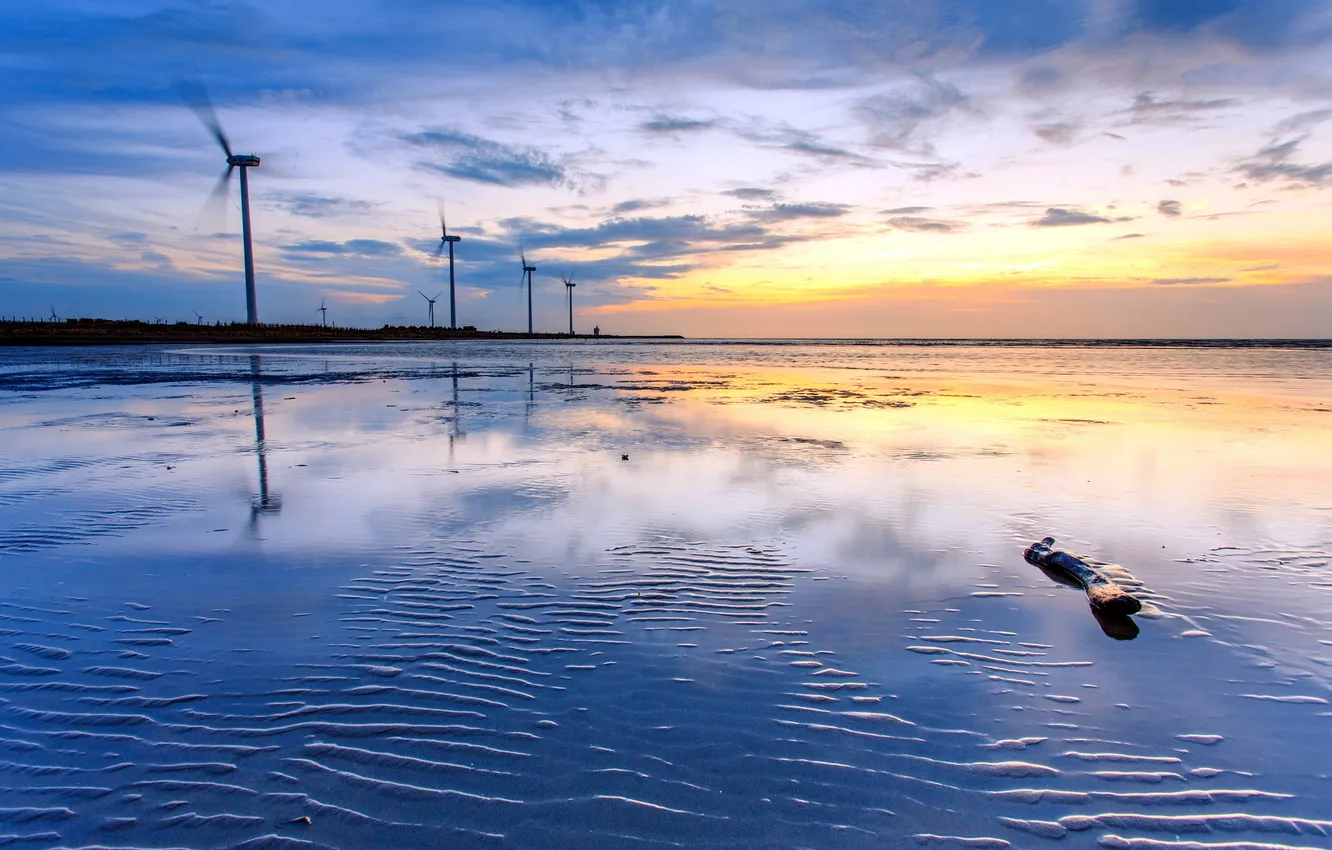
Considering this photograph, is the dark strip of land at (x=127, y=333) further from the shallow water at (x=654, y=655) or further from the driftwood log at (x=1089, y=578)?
the driftwood log at (x=1089, y=578)

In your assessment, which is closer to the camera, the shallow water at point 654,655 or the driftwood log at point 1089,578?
the shallow water at point 654,655

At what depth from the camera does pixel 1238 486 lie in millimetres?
9094

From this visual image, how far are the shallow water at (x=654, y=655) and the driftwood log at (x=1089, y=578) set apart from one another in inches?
5.1

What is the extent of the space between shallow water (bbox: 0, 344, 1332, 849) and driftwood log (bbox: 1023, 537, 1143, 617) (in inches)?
5.1

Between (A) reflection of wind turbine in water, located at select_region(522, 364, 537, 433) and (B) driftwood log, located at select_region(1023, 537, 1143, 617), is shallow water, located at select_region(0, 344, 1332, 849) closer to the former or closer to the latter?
Result: (B) driftwood log, located at select_region(1023, 537, 1143, 617)

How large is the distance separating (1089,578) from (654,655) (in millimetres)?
3574

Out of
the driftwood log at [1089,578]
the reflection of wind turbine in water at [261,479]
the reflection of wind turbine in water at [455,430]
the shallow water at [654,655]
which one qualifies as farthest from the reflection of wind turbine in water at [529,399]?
the driftwood log at [1089,578]

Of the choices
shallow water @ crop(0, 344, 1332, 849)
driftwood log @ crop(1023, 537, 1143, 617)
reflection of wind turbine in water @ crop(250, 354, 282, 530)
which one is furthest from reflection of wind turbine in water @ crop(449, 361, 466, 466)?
driftwood log @ crop(1023, 537, 1143, 617)

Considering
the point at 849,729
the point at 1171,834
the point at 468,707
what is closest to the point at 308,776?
the point at 468,707

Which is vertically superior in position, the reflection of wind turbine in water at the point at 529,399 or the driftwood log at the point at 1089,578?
the reflection of wind turbine in water at the point at 529,399

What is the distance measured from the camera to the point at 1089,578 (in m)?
5.46

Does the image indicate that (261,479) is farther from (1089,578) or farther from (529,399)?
(529,399)

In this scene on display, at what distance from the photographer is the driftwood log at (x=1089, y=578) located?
4984 millimetres

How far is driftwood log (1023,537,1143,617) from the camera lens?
4.98m
